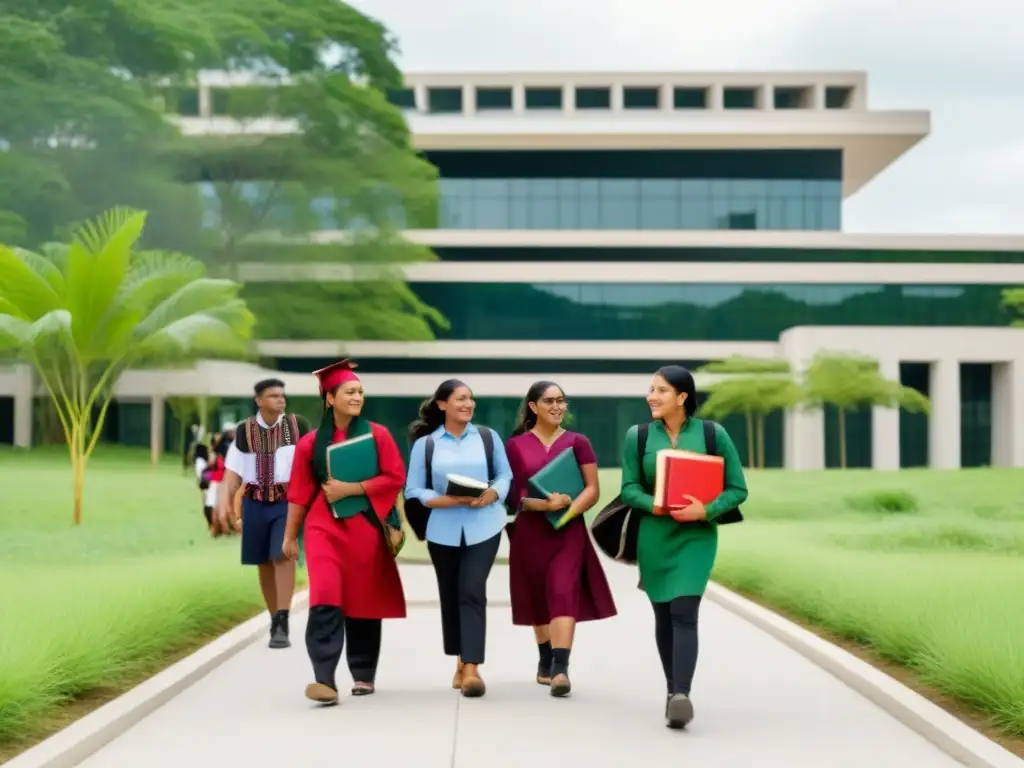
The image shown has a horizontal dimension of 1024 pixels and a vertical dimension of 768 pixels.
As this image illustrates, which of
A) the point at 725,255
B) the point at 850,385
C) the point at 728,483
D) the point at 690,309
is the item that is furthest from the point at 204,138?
the point at 728,483

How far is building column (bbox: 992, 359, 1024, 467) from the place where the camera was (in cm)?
6178

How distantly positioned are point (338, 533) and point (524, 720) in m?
1.54

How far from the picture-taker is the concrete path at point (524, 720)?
6.88m

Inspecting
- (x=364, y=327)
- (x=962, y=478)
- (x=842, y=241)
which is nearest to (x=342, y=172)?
(x=364, y=327)

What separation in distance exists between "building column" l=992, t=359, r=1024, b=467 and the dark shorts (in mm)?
55667

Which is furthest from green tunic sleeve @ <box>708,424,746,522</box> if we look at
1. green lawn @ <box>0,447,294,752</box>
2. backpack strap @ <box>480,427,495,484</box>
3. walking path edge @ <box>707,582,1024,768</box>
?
green lawn @ <box>0,447,294,752</box>

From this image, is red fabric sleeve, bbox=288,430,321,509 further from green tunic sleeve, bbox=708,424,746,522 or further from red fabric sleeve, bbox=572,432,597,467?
green tunic sleeve, bbox=708,424,746,522

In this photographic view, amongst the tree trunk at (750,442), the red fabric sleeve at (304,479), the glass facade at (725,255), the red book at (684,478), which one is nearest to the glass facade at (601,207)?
the glass facade at (725,255)

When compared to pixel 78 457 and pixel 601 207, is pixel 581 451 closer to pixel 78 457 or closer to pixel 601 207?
pixel 78 457

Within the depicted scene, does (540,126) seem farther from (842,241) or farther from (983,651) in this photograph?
(983,651)

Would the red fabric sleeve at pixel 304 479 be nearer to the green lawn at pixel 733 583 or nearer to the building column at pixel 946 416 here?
the green lawn at pixel 733 583

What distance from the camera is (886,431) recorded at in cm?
6116

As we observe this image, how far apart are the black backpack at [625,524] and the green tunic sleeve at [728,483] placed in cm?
4

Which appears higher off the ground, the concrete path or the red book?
the red book
